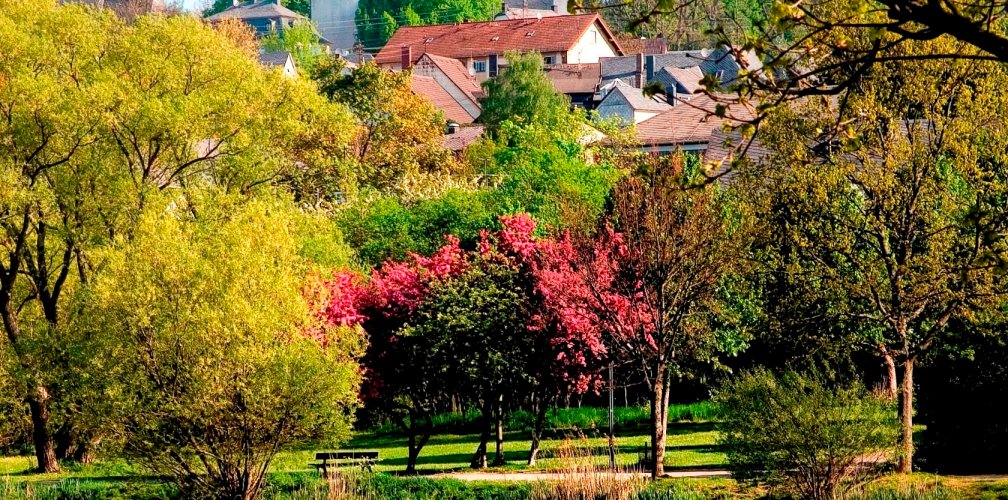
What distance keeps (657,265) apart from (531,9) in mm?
124085

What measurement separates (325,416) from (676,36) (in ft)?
377

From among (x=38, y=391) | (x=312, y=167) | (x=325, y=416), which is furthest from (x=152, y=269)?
(x=312, y=167)

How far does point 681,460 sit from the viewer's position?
26.2 metres

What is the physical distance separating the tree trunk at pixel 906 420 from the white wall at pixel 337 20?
136257 mm

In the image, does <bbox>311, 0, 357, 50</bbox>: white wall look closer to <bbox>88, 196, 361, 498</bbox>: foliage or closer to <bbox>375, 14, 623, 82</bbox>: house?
<bbox>375, 14, 623, 82</bbox>: house

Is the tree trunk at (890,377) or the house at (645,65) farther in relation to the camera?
the house at (645,65)

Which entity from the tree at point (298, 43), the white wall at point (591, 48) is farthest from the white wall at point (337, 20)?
the white wall at point (591, 48)

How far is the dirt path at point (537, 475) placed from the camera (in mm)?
21484

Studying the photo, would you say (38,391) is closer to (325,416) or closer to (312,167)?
(325,416)

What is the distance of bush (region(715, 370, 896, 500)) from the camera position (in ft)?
65.8

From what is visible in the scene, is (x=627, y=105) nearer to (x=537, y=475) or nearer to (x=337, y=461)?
(x=337, y=461)

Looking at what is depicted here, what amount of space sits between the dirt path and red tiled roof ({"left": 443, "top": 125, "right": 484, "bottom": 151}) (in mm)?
46233

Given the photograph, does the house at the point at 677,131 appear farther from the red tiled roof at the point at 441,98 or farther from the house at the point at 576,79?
the house at the point at 576,79

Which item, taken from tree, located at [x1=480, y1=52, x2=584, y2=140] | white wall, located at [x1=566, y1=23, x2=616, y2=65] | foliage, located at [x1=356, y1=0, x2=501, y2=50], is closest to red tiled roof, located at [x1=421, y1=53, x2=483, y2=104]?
white wall, located at [x1=566, y1=23, x2=616, y2=65]
